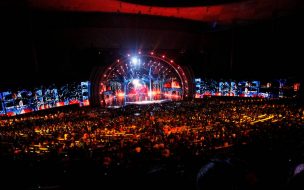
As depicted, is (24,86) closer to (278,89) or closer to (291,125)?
(291,125)

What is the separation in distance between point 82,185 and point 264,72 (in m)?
10.5

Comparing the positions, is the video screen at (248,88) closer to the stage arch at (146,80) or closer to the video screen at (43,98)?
the stage arch at (146,80)

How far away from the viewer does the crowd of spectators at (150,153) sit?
188 centimetres

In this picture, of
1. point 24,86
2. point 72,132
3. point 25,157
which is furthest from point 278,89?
→ point 24,86

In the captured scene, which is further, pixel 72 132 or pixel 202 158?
pixel 72 132

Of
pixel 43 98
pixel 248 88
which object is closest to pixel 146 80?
pixel 43 98

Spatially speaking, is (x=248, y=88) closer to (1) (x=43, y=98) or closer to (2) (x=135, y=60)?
(2) (x=135, y=60)

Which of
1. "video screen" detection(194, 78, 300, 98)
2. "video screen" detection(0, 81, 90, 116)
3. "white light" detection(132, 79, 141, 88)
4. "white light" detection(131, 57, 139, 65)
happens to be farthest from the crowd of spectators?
"white light" detection(132, 79, 141, 88)

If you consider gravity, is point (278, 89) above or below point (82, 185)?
above

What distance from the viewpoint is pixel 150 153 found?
2.05 m

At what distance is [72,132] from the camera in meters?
3.04

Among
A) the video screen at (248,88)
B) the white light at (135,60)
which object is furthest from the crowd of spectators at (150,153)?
the white light at (135,60)

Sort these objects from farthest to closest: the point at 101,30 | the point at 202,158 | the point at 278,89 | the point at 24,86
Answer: the point at 101,30, the point at 278,89, the point at 24,86, the point at 202,158

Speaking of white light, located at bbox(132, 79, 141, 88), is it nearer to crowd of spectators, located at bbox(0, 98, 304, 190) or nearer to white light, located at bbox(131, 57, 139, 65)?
white light, located at bbox(131, 57, 139, 65)
